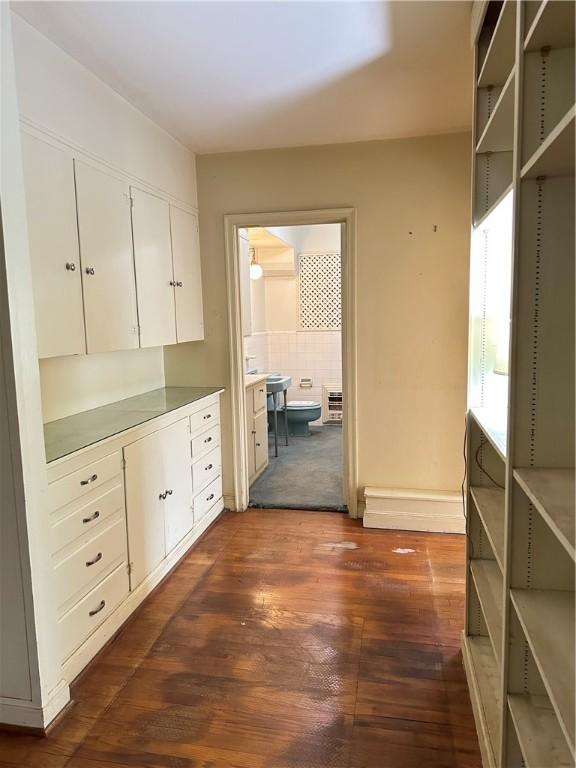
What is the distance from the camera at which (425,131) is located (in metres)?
3.40

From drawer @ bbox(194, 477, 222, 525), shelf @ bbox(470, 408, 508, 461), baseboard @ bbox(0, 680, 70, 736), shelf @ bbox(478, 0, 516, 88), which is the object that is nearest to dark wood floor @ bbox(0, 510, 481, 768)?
baseboard @ bbox(0, 680, 70, 736)

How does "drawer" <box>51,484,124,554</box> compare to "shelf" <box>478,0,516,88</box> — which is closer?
"shelf" <box>478,0,516,88</box>

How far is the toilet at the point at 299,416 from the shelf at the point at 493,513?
4.17 metres

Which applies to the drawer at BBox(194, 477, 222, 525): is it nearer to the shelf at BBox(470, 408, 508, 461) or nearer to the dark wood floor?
the dark wood floor

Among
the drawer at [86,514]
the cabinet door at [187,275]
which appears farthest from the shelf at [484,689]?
the cabinet door at [187,275]

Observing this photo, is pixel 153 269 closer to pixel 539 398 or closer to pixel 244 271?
pixel 244 271

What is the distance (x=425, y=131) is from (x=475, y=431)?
86.2 inches

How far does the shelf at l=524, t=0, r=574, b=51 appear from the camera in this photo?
1095mm

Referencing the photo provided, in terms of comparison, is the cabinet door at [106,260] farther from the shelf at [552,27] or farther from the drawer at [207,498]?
the shelf at [552,27]

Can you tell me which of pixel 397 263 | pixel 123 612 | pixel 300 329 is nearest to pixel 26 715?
pixel 123 612

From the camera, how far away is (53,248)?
224 cm

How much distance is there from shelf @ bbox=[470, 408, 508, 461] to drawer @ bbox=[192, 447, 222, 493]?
74.3 inches

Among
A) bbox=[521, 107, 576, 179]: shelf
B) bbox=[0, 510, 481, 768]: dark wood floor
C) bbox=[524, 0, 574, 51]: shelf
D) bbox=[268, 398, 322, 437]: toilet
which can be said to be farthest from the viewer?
bbox=[268, 398, 322, 437]: toilet

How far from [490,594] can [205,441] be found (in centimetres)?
216
